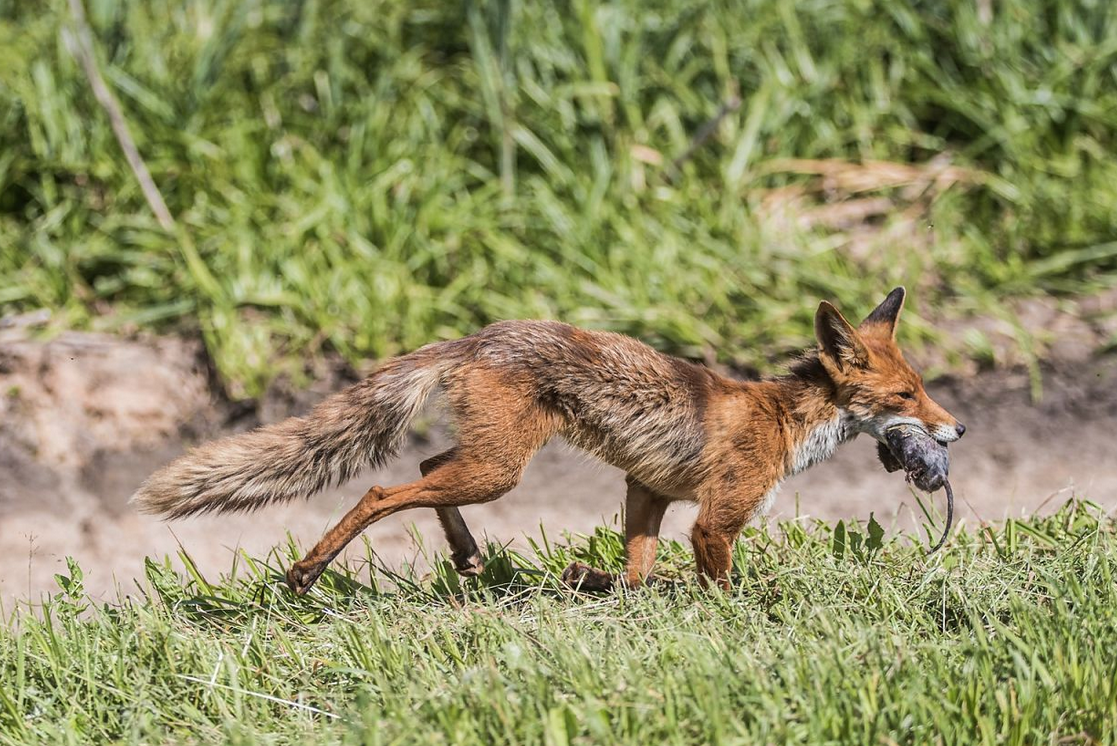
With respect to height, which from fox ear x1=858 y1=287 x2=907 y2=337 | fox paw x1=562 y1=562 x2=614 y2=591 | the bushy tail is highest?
the bushy tail

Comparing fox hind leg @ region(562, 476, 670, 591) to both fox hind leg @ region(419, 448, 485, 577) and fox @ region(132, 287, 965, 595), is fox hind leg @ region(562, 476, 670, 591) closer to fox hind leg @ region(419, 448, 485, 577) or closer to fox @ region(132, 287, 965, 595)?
fox @ region(132, 287, 965, 595)

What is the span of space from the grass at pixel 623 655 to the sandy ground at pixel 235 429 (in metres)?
1.71

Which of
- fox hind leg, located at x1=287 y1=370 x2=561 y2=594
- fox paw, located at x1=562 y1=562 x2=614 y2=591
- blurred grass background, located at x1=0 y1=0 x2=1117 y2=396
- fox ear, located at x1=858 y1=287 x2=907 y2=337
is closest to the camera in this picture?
fox hind leg, located at x1=287 y1=370 x2=561 y2=594

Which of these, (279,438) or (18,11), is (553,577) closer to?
(279,438)

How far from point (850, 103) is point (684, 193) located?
1500 millimetres

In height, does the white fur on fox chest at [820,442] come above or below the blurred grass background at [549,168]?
below

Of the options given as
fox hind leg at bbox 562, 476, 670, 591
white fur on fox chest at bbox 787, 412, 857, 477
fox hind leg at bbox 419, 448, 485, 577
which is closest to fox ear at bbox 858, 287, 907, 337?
white fur on fox chest at bbox 787, 412, 857, 477

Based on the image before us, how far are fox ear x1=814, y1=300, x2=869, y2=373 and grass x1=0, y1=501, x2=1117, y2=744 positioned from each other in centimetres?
67

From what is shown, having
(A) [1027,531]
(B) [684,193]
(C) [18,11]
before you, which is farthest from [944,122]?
(C) [18,11]

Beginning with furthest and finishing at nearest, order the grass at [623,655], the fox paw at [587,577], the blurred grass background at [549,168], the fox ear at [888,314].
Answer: the blurred grass background at [549,168]
the fox ear at [888,314]
the fox paw at [587,577]
the grass at [623,655]

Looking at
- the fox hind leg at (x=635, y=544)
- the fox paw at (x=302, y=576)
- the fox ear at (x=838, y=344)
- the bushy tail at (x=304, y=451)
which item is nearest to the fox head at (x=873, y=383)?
the fox ear at (x=838, y=344)

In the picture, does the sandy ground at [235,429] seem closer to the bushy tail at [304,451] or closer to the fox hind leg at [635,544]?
the fox hind leg at [635,544]

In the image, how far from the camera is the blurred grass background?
309 inches

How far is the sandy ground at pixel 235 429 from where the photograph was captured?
6.81 metres
